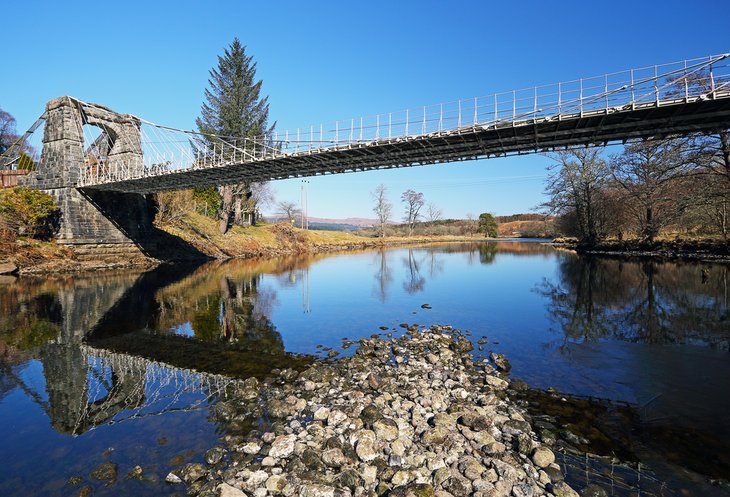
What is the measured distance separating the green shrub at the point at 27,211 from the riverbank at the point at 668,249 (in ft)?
180

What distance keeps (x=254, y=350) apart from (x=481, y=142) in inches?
651

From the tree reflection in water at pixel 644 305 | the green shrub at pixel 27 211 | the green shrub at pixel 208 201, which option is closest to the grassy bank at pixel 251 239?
the green shrub at pixel 208 201

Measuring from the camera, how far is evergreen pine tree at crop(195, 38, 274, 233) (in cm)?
5094

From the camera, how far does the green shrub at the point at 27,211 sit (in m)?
27.6

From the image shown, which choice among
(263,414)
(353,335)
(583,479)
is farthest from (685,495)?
(353,335)

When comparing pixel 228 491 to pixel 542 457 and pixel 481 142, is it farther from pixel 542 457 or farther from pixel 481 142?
pixel 481 142

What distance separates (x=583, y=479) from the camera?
5.17 m

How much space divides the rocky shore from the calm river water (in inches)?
30.2

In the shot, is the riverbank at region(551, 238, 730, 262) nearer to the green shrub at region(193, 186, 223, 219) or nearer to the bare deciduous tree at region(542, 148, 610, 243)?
the bare deciduous tree at region(542, 148, 610, 243)

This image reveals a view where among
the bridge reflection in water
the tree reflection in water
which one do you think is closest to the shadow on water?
the bridge reflection in water

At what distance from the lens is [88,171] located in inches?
1325

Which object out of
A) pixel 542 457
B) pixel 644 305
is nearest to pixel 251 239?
pixel 644 305

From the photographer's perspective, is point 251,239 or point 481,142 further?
point 251,239

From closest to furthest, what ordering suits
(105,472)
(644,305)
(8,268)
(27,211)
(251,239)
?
(105,472) < (644,305) < (8,268) < (27,211) < (251,239)
